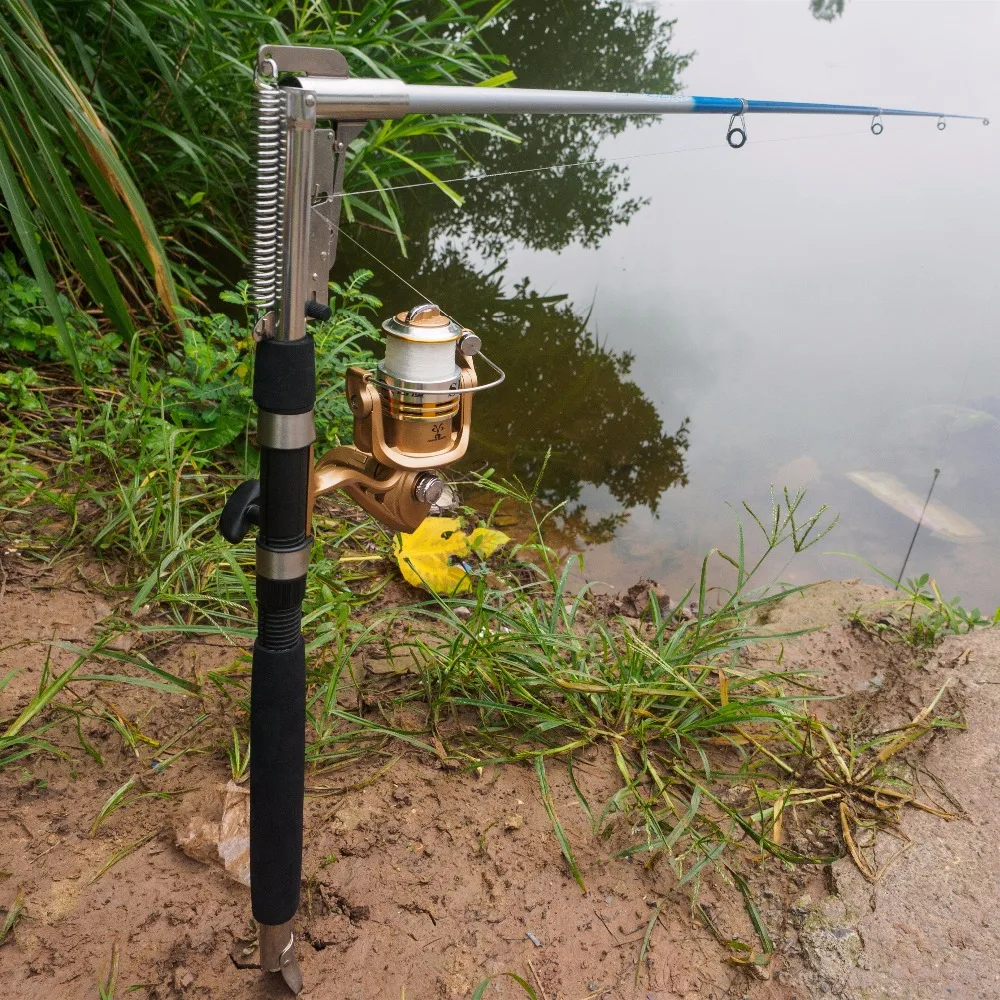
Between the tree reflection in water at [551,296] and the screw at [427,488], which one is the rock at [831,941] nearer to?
the screw at [427,488]

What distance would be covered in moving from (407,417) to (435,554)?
3.58 feet

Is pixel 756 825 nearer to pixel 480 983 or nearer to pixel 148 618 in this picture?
pixel 480 983

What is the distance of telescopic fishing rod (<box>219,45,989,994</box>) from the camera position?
1.01 meters

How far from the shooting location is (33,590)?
6.73ft

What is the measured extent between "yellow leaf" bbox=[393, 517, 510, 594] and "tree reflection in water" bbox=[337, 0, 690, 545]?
670 millimetres

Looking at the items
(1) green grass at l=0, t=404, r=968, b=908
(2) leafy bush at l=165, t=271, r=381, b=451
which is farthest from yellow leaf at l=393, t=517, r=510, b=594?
(2) leafy bush at l=165, t=271, r=381, b=451

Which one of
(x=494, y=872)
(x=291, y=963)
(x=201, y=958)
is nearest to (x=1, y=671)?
(x=201, y=958)

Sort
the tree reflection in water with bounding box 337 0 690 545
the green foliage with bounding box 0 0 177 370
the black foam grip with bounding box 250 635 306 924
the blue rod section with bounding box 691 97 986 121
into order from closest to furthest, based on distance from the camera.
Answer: the black foam grip with bounding box 250 635 306 924, the blue rod section with bounding box 691 97 986 121, the green foliage with bounding box 0 0 177 370, the tree reflection in water with bounding box 337 0 690 545

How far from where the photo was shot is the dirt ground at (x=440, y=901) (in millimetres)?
1400

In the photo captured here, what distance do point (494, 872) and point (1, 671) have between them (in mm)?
972

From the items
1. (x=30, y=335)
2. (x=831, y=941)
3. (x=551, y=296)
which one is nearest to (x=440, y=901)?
(x=831, y=941)

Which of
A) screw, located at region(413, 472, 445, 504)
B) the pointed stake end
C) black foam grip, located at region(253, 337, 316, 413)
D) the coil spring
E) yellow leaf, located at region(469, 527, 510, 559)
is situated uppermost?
the coil spring

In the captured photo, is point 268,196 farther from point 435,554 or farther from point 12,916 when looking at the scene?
point 435,554

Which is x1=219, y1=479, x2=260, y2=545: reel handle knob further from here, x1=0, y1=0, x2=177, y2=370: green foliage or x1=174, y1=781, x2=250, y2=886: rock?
x1=0, y1=0, x2=177, y2=370: green foliage
